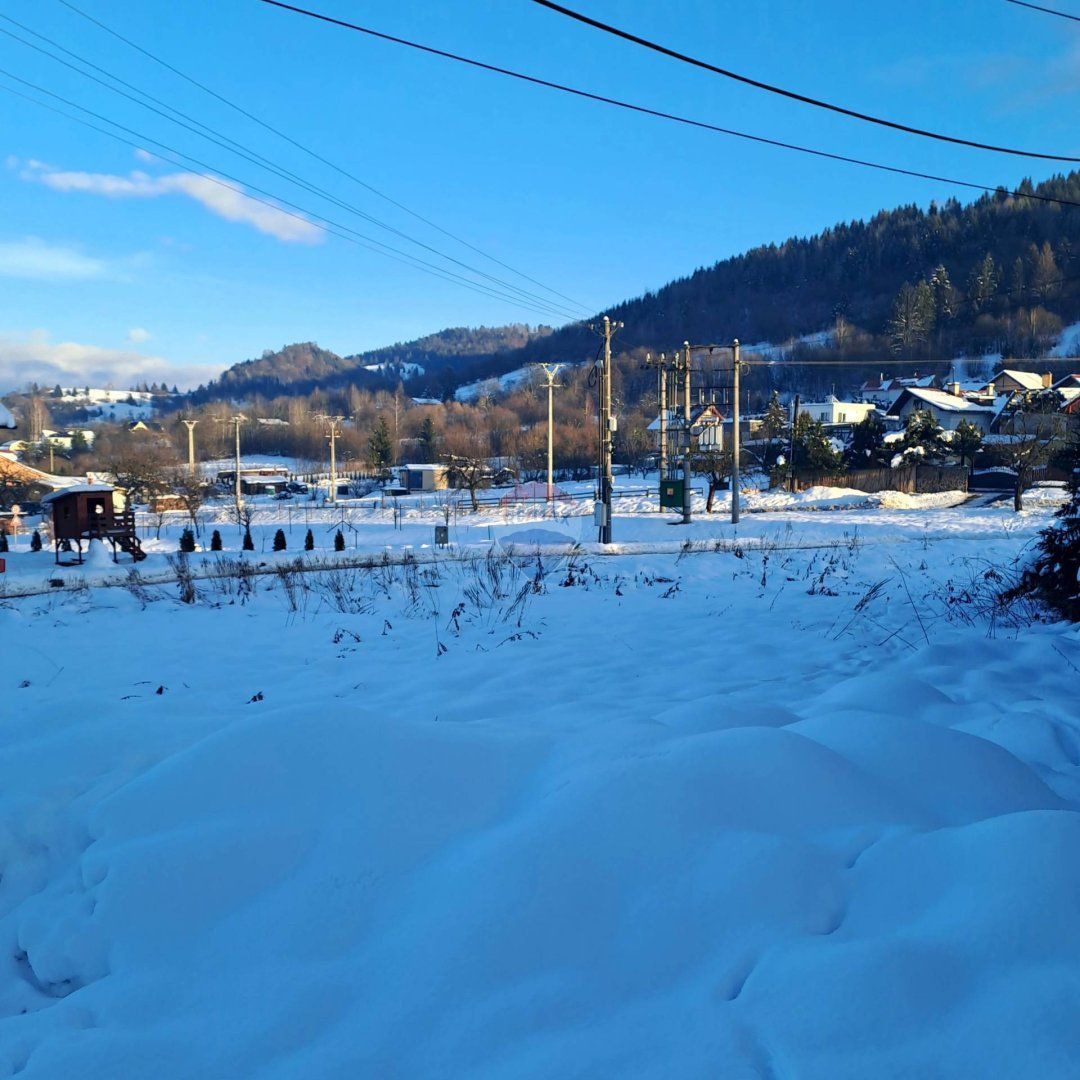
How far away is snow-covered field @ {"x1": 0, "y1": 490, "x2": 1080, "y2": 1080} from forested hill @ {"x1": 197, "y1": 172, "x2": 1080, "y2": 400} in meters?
A: 119

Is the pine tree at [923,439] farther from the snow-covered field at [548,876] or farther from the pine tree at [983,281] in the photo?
the pine tree at [983,281]

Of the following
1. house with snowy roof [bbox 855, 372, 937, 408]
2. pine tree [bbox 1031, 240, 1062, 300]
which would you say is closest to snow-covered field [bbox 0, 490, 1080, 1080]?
house with snowy roof [bbox 855, 372, 937, 408]

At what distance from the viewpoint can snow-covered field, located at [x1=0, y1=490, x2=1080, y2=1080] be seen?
198cm

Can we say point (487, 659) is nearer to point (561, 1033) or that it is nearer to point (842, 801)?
point (842, 801)

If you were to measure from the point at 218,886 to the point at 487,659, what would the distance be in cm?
402

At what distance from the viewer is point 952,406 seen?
63.9m

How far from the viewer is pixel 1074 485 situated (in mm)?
8016

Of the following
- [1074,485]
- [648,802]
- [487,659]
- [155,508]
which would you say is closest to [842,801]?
[648,802]

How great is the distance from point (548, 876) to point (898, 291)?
524 feet

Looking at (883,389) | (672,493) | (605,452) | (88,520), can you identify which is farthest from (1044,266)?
(88,520)

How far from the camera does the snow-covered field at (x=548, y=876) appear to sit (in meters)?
1.98

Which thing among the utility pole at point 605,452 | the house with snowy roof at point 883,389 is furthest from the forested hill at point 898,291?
the utility pole at point 605,452

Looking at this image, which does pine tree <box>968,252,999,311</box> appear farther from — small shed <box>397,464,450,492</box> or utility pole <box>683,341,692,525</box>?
utility pole <box>683,341,692,525</box>

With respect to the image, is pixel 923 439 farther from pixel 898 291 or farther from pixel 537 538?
pixel 898 291
